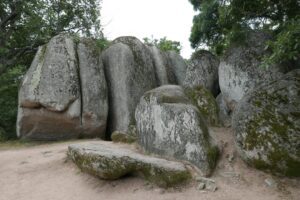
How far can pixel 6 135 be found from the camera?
16094 mm

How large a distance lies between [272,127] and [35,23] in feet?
47.2

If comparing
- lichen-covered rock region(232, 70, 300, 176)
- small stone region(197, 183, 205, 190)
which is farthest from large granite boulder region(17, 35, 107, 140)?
small stone region(197, 183, 205, 190)

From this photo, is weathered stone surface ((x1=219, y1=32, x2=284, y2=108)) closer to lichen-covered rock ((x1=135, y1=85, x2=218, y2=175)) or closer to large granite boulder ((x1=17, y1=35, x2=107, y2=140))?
lichen-covered rock ((x1=135, y1=85, x2=218, y2=175))

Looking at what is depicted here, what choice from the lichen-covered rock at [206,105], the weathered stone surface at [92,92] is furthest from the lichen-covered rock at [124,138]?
the weathered stone surface at [92,92]

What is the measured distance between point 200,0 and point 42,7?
10.2 meters

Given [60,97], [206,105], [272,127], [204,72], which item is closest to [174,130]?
[206,105]

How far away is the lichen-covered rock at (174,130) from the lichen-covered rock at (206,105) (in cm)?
78

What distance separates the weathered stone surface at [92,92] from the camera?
1328cm

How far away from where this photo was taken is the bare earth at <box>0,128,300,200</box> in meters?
7.41

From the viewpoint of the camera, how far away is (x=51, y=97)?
41.9 feet

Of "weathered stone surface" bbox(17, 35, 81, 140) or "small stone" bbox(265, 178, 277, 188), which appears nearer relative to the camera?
"small stone" bbox(265, 178, 277, 188)

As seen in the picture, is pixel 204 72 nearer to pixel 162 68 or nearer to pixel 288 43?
pixel 162 68

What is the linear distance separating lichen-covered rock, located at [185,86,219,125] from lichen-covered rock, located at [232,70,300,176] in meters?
1.93

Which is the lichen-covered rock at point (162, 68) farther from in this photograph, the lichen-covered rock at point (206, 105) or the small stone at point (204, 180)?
the small stone at point (204, 180)
